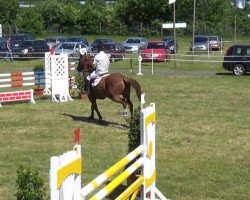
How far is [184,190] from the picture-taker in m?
9.27

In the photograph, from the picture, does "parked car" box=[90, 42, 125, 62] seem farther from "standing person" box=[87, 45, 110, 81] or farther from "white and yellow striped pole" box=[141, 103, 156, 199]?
"white and yellow striped pole" box=[141, 103, 156, 199]

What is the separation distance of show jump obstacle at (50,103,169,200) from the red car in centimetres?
2727

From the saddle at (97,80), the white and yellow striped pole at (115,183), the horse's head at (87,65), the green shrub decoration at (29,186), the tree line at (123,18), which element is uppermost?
the tree line at (123,18)

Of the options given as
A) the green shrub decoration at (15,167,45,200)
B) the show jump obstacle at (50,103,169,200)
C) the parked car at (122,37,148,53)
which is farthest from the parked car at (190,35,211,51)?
the green shrub decoration at (15,167,45,200)

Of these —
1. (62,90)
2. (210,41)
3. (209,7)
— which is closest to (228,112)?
(62,90)

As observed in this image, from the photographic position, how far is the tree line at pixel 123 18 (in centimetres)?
7300

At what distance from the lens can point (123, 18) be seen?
7944 centimetres

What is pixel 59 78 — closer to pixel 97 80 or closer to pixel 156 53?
pixel 97 80

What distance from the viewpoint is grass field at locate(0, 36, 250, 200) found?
386 inches

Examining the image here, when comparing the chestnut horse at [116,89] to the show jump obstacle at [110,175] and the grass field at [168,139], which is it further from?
the show jump obstacle at [110,175]

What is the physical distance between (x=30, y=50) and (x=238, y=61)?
16.9m

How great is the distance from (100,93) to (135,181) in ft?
26.5

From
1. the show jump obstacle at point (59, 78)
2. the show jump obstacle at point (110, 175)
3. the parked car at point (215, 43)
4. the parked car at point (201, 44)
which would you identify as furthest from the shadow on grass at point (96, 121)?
the parked car at point (215, 43)

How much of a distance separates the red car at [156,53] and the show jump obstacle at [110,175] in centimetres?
2727
